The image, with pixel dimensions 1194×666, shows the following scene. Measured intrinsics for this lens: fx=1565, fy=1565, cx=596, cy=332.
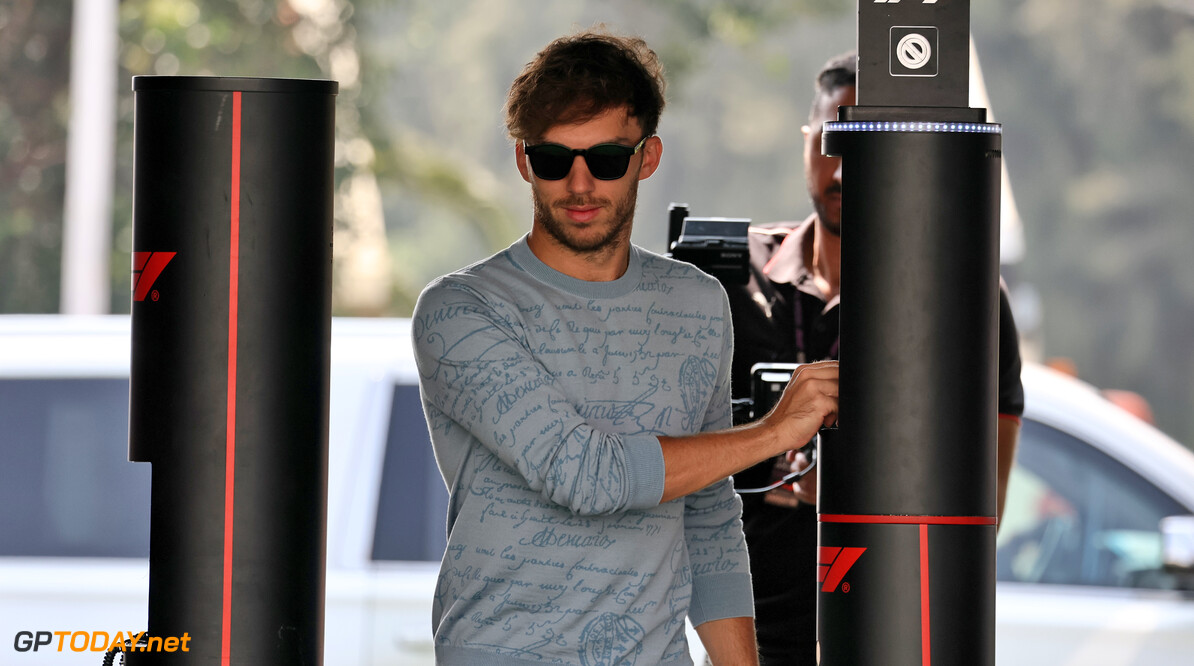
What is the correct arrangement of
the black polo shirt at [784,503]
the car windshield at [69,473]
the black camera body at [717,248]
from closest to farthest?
the black camera body at [717,248] < the black polo shirt at [784,503] < the car windshield at [69,473]

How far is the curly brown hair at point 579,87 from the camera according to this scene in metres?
2.41

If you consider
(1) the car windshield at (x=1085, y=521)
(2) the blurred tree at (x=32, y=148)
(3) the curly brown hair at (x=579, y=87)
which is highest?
(2) the blurred tree at (x=32, y=148)

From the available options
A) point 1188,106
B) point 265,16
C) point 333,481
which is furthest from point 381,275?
point 1188,106

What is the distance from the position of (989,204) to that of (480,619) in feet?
3.19

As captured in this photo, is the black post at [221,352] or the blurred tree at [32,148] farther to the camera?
the blurred tree at [32,148]

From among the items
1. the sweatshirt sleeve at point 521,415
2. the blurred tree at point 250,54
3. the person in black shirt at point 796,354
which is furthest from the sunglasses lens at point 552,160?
the blurred tree at point 250,54

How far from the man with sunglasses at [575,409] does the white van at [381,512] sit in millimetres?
1772

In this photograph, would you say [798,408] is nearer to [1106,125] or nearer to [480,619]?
[480,619]

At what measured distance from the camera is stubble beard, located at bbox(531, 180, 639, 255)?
2420 mm

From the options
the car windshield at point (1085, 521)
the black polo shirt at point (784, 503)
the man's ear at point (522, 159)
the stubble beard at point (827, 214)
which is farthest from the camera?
the car windshield at point (1085, 521)

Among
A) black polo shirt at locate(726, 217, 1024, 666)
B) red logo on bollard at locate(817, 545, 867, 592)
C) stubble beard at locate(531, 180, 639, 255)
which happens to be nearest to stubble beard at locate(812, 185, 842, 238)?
black polo shirt at locate(726, 217, 1024, 666)

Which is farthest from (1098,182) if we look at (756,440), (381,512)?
(756,440)

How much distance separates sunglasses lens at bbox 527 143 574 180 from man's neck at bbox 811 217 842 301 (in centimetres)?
117

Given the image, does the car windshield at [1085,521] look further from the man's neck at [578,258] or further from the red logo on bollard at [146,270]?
the red logo on bollard at [146,270]
